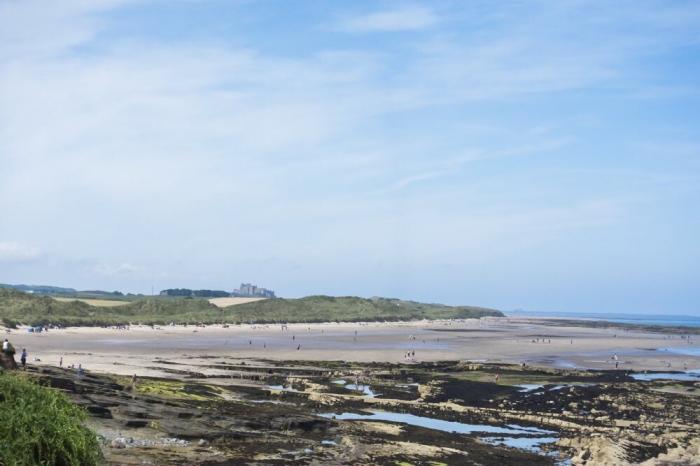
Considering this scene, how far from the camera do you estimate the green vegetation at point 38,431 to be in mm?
14648

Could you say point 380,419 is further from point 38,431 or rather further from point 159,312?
point 159,312

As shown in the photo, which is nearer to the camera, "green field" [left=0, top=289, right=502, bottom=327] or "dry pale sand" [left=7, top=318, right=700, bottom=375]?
"dry pale sand" [left=7, top=318, right=700, bottom=375]

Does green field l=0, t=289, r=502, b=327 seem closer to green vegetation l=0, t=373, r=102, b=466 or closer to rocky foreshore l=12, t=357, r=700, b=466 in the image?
rocky foreshore l=12, t=357, r=700, b=466

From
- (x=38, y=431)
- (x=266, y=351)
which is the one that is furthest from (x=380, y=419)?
(x=266, y=351)

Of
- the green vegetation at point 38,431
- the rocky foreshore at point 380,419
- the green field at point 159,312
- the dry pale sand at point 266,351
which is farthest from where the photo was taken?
the green field at point 159,312

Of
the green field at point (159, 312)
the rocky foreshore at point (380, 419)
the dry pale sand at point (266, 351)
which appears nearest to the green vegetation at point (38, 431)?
the rocky foreshore at point (380, 419)

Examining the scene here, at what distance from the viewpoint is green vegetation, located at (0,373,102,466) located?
14.6 m

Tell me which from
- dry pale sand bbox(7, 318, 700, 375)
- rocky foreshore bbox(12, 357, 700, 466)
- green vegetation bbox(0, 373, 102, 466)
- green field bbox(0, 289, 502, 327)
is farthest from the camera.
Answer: green field bbox(0, 289, 502, 327)

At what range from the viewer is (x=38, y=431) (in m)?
15.2

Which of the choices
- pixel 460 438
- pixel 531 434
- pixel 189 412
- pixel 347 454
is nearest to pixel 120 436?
pixel 189 412

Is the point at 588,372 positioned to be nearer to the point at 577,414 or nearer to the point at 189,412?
the point at 577,414

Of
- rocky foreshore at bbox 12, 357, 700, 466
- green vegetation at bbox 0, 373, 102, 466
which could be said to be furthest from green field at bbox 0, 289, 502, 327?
green vegetation at bbox 0, 373, 102, 466

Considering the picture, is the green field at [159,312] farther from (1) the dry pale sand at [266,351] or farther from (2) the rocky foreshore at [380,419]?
(2) the rocky foreshore at [380,419]

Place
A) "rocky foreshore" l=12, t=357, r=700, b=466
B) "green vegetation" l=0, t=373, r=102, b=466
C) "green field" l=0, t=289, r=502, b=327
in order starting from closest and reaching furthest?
1. "green vegetation" l=0, t=373, r=102, b=466
2. "rocky foreshore" l=12, t=357, r=700, b=466
3. "green field" l=0, t=289, r=502, b=327
